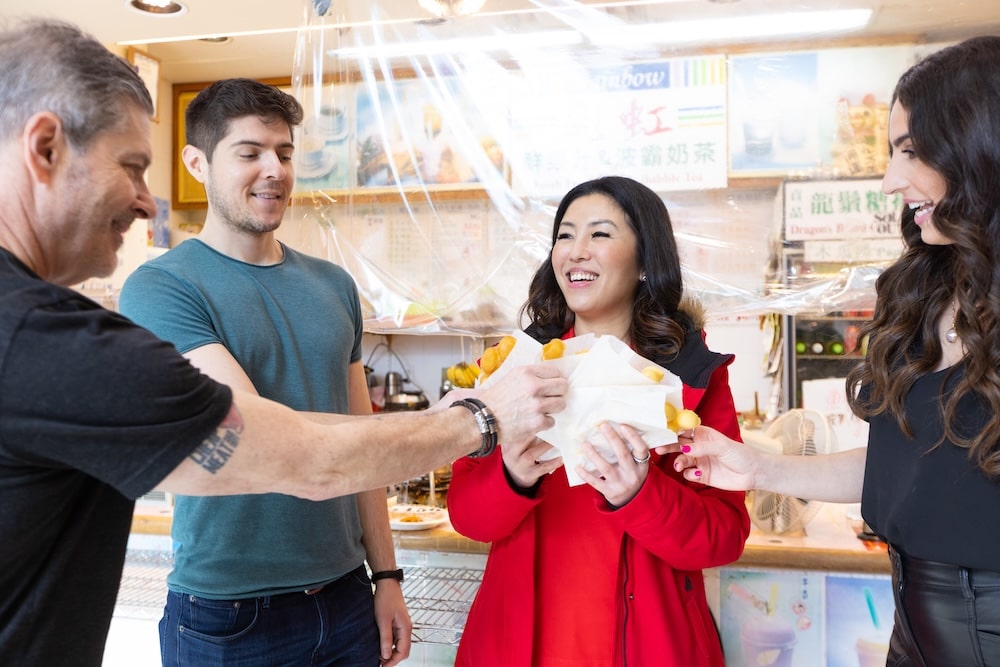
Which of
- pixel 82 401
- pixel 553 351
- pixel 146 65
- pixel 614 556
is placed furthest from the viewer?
pixel 146 65

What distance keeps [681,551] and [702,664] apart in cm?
24

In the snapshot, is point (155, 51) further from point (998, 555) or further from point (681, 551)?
point (998, 555)

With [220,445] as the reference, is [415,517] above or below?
below

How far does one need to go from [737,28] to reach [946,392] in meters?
1.31

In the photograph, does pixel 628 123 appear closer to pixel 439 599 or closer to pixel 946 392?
pixel 946 392

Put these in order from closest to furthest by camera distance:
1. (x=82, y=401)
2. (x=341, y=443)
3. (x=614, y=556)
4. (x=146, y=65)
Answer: (x=82, y=401), (x=341, y=443), (x=614, y=556), (x=146, y=65)

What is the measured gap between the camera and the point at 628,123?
2219 mm

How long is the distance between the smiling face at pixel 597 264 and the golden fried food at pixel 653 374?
35 cm

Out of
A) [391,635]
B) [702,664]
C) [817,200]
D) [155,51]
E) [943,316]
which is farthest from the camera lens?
[155,51]

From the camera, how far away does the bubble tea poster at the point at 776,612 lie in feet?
6.92

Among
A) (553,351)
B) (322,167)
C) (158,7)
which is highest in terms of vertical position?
(158,7)

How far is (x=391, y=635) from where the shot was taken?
169 cm

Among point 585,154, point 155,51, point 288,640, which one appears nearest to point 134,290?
point 288,640

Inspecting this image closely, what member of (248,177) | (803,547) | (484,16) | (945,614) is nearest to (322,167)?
(484,16)
